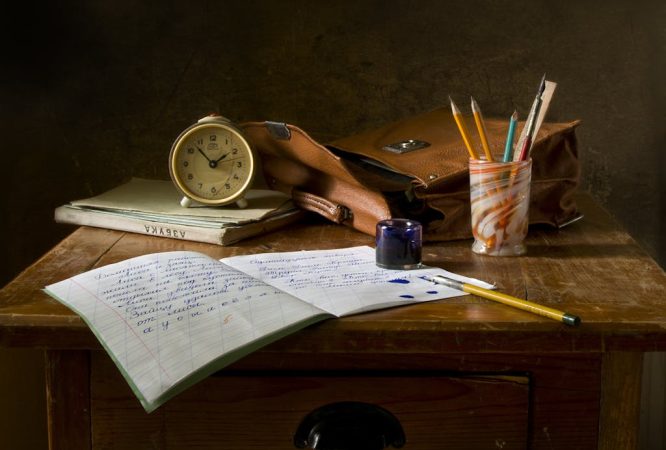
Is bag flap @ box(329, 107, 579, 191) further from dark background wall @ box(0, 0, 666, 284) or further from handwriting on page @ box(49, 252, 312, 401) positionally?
handwriting on page @ box(49, 252, 312, 401)

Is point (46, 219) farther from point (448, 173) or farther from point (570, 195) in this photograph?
point (570, 195)

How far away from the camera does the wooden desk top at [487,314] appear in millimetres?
898

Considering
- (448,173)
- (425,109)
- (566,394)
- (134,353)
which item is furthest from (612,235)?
(134,353)

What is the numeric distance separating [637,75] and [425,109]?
0.41m

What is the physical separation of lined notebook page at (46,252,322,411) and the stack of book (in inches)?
7.6

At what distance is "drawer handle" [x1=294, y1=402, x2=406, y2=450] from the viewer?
0.96 metres

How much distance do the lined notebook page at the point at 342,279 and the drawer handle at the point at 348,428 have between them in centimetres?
12

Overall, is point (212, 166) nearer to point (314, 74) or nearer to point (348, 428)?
point (314, 74)

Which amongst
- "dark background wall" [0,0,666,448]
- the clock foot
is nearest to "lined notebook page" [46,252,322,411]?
the clock foot

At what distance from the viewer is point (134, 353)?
2.78 ft

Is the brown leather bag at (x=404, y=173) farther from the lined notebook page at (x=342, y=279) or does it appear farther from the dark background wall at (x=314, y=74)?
the dark background wall at (x=314, y=74)

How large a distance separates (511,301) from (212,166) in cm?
60

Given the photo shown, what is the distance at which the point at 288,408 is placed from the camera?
3.16 ft

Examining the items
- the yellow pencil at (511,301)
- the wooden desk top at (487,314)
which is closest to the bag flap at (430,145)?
the wooden desk top at (487,314)
